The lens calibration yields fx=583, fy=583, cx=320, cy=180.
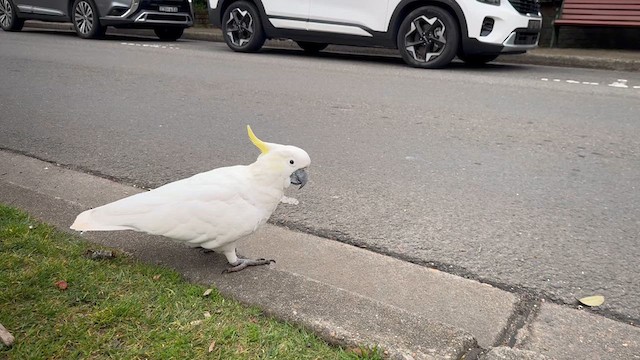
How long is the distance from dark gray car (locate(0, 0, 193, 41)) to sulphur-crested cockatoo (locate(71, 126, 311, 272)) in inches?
399

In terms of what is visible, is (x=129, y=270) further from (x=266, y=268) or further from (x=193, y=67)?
(x=193, y=67)

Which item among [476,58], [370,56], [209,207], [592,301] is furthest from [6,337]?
[370,56]

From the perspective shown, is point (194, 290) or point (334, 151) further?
point (334, 151)

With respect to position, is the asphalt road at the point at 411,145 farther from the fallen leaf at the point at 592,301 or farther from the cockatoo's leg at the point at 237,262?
the cockatoo's leg at the point at 237,262

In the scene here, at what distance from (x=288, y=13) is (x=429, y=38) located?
2.35 metres

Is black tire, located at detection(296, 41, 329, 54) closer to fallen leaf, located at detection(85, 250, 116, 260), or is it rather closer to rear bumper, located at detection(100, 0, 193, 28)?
rear bumper, located at detection(100, 0, 193, 28)

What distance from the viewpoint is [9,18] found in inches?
533

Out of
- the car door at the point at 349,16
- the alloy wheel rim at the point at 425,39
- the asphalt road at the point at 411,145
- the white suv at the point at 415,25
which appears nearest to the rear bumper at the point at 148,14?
the white suv at the point at 415,25

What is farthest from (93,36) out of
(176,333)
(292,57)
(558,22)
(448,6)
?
(176,333)

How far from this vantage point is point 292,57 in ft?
31.3

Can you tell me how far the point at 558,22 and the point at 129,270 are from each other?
10407mm

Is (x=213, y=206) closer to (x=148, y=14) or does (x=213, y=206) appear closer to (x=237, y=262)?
(x=237, y=262)

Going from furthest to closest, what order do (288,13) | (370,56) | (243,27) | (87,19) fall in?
(87,19), (370,56), (243,27), (288,13)

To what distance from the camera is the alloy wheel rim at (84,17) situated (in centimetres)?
1173
